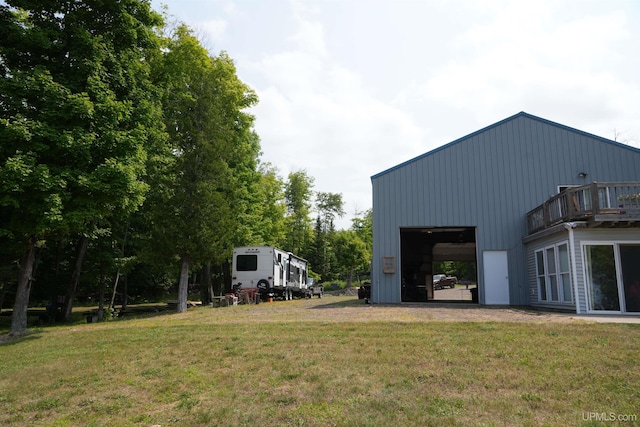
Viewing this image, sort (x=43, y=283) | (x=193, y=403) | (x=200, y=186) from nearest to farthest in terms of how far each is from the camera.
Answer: (x=193, y=403)
(x=200, y=186)
(x=43, y=283)

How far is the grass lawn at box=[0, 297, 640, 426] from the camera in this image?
473 cm

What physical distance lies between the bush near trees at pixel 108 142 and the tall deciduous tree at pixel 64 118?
3 centimetres

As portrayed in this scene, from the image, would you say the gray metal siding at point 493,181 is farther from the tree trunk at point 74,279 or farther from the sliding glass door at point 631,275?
the tree trunk at point 74,279

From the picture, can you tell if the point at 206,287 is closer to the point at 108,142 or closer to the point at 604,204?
the point at 108,142

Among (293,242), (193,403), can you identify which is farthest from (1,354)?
(293,242)

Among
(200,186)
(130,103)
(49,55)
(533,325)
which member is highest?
(49,55)

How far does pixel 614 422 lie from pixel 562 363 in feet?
6.34

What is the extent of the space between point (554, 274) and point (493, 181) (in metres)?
4.83

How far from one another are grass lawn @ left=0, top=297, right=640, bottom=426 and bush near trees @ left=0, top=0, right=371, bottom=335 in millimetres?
4036

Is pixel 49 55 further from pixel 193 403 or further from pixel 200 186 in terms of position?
pixel 193 403

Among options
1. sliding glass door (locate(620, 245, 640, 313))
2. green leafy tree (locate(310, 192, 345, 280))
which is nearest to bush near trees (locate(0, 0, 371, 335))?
sliding glass door (locate(620, 245, 640, 313))

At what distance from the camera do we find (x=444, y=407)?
188 inches

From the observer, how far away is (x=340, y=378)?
5891 mm

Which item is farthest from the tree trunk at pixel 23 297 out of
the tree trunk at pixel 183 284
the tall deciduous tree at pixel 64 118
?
the tree trunk at pixel 183 284
